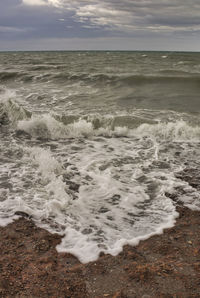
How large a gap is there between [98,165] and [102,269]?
271 cm

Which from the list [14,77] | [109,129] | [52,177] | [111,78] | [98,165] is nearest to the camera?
[52,177]

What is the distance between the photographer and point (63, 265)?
112 inches

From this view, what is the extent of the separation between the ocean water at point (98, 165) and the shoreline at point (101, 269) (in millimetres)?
157

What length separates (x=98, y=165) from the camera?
532 cm

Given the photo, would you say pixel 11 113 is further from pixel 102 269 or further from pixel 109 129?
pixel 102 269

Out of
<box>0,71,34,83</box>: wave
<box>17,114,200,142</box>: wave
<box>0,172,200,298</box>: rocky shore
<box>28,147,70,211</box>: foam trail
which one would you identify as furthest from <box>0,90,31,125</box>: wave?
<box>0,71,34,83</box>: wave

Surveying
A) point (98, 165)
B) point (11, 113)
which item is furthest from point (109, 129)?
point (11, 113)

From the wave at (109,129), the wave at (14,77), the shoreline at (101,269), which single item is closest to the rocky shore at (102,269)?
the shoreline at (101,269)

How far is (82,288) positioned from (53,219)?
1.22 m

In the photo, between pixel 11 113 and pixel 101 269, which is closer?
pixel 101 269

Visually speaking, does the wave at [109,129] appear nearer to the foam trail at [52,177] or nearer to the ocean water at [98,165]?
the ocean water at [98,165]

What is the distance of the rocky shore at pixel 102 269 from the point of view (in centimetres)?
250

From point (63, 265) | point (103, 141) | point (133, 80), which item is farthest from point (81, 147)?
point (133, 80)

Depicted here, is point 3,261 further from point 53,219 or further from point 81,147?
point 81,147
